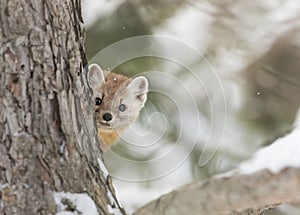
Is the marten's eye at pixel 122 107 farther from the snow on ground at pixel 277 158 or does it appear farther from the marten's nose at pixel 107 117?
the snow on ground at pixel 277 158

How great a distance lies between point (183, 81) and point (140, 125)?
35cm

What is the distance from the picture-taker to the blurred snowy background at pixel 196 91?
340cm

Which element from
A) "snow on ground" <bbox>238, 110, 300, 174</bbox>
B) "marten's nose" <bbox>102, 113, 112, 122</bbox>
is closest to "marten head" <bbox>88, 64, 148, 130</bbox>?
"marten's nose" <bbox>102, 113, 112, 122</bbox>

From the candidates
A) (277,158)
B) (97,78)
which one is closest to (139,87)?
(97,78)

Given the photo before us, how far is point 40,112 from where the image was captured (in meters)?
1.51

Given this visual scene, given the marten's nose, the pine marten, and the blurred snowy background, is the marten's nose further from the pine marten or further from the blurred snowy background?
the blurred snowy background

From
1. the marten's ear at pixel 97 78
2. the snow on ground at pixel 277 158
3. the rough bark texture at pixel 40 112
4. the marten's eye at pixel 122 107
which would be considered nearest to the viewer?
the rough bark texture at pixel 40 112

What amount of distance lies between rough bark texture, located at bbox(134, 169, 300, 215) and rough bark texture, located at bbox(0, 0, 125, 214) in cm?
18

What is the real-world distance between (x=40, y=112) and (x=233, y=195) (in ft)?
1.63

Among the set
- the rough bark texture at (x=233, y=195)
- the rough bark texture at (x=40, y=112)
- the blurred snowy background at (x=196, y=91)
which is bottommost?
the blurred snowy background at (x=196, y=91)

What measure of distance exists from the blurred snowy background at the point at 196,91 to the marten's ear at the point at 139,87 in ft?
0.30

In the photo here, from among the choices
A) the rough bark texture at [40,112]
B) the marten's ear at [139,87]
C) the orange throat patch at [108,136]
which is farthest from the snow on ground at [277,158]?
the marten's ear at [139,87]

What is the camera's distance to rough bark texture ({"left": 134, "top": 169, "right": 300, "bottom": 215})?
1.57 metres

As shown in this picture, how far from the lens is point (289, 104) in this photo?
3344 millimetres
